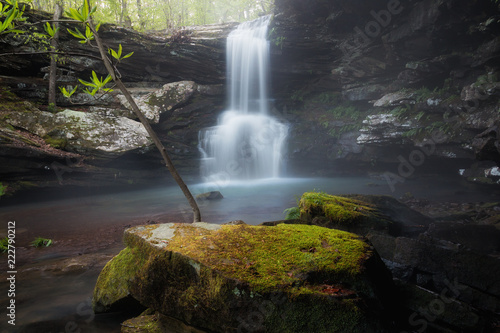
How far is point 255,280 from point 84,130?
43.5 feet

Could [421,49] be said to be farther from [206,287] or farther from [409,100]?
[206,287]

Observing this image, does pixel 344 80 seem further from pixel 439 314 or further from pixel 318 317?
pixel 318 317

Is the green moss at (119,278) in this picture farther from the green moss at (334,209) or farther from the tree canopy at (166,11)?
the tree canopy at (166,11)

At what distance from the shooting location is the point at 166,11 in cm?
2695

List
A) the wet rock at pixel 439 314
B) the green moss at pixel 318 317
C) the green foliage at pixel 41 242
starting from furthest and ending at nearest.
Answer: the green foliage at pixel 41 242 → the wet rock at pixel 439 314 → the green moss at pixel 318 317

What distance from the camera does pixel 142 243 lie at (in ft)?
10.4

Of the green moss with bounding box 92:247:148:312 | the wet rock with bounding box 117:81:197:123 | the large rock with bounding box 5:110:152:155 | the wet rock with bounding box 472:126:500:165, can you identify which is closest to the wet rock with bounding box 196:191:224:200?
the large rock with bounding box 5:110:152:155

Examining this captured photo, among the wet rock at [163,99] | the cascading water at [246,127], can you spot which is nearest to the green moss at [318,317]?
the wet rock at [163,99]

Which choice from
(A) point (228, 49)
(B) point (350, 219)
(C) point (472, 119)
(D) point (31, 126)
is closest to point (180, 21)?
(A) point (228, 49)

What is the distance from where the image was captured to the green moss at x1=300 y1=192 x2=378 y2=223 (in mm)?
5086

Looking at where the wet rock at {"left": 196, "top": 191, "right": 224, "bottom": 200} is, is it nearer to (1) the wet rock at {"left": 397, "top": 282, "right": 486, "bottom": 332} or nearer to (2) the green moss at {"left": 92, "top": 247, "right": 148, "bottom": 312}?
(2) the green moss at {"left": 92, "top": 247, "right": 148, "bottom": 312}

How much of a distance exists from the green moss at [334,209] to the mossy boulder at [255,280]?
1886mm

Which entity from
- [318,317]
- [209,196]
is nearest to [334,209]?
[318,317]

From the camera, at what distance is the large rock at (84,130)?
1182cm
